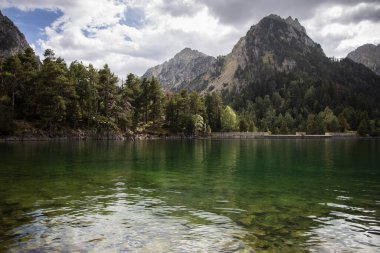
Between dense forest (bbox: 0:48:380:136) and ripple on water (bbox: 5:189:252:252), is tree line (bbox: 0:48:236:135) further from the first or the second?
ripple on water (bbox: 5:189:252:252)

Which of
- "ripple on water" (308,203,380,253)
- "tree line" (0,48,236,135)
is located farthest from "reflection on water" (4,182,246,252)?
"tree line" (0,48,236,135)

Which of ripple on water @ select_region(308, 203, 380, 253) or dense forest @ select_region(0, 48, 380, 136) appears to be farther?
dense forest @ select_region(0, 48, 380, 136)

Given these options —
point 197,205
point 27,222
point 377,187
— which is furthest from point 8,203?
point 377,187

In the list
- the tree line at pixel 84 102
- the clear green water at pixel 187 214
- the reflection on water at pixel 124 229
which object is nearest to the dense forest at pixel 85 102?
the tree line at pixel 84 102

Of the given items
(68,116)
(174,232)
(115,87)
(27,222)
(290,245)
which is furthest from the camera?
(115,87)

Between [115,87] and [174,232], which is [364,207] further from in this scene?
[115,87]

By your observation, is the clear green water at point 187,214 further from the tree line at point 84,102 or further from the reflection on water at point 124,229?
the tree line at point 84,102

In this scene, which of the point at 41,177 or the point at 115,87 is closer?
the point at 41,177

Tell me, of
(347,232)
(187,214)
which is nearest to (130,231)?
(187,214)

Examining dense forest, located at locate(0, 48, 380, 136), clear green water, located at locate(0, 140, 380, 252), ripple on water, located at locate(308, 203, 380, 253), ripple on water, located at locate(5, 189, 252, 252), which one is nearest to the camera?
ripple on water, located at locate(5, 189, 252, 252)

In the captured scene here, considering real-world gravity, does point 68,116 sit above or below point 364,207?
above

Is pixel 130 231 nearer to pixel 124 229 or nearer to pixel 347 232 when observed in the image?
pixel 124 229

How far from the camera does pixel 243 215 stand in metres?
17.6

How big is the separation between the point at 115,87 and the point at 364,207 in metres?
129
